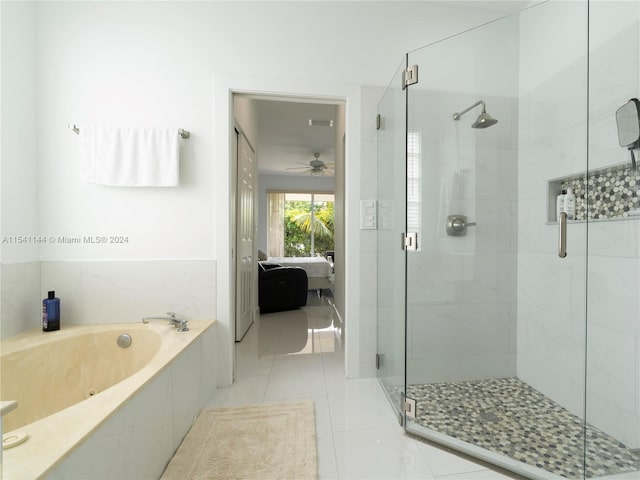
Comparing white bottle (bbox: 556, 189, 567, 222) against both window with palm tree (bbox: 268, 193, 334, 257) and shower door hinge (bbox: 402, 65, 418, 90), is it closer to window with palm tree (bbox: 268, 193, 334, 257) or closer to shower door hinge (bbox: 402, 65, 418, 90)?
shower door hinge (bbox: 402, 65, 418, 90)

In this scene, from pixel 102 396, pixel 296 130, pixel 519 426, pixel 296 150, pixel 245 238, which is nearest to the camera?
pixel 102 396

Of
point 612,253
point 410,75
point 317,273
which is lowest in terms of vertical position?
point 317,273

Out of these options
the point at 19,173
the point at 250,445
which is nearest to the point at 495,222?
the point at 250,445

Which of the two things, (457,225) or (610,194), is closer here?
(610,194)

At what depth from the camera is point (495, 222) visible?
5.77 ft

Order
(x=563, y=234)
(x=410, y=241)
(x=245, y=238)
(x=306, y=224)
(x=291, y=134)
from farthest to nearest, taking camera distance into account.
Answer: (x=306, y=224) < (x=291, y=134) < (x=245, y=238) < (x=410, y=241) < (x=563, y=234)

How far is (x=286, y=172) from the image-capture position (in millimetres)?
7219

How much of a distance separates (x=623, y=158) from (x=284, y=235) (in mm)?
6756

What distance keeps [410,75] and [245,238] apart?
210 cm

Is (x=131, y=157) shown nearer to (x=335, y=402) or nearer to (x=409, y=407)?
(x=335, y=402)

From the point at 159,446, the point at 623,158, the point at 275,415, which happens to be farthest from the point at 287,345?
the point at 623,158

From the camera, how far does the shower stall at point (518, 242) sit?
1.32m

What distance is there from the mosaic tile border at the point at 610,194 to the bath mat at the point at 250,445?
182 cm

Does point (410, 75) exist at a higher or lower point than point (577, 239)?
higher
